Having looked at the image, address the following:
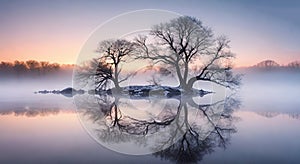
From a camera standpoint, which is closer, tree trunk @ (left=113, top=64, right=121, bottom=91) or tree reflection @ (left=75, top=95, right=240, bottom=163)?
tree reflection @ (left=75, top=95, right=240, bottom=163)

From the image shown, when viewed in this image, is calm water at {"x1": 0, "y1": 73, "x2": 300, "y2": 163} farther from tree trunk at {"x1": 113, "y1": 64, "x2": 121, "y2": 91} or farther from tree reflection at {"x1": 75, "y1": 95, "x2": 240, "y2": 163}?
tree trunk at {"x1": 113, "y1": 64, "x2": 121, "y2": 91}

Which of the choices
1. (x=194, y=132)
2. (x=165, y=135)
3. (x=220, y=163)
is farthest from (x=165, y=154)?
(x=194, y=132)

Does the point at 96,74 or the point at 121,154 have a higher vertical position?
the point at 96,74

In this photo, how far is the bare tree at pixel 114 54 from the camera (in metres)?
29.6

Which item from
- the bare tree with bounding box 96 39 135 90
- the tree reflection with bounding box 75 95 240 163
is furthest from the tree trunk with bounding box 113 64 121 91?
the tree reflection with bounding box 75 95 240 163

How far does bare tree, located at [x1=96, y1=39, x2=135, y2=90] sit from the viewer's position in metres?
29.6

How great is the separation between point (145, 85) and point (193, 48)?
5262mm

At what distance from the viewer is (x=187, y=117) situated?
14125mm

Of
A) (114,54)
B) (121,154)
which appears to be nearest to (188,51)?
(114,54)

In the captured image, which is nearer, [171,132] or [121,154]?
[121,154]

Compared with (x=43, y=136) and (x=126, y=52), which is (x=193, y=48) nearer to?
(x=126, y=52)

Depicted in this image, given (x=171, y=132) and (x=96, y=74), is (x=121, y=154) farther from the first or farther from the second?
(x=96, y=74)

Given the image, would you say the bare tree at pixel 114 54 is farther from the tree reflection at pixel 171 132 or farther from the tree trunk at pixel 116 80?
the tree reflection at pixel 171 132

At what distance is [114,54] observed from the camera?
30000mm
